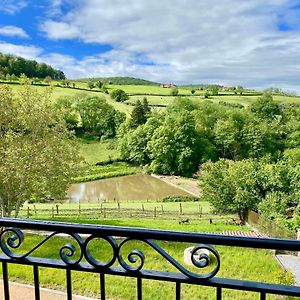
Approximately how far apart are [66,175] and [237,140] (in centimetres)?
3125

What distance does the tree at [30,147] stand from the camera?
1310cm

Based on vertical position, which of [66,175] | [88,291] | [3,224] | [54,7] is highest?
[54,7]

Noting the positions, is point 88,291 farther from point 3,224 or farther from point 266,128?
point 266,128

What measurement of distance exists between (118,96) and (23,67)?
61.3 ft

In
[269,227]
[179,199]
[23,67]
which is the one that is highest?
[23,67]

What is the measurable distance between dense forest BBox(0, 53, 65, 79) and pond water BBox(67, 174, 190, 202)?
32.8 meters

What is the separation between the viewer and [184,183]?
35.8 metres

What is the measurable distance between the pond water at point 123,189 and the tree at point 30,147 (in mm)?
18053

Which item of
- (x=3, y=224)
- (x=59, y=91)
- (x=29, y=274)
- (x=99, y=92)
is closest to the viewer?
(x=3, y=224)

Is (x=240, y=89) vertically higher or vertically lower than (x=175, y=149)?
higher

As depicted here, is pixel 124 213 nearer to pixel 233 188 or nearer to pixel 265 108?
pixel 233 188

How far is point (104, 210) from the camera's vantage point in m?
24.1

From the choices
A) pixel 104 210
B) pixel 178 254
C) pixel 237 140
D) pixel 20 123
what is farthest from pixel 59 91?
pixel 178 254

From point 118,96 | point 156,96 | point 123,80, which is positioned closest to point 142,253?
point 118,96
